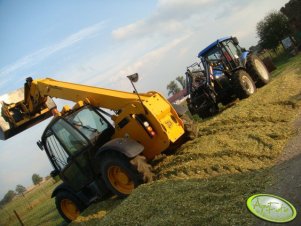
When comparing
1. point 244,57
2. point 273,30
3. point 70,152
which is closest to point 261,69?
point 244,57

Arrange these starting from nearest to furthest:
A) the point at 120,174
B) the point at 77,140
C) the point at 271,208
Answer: the point at 271,208 → the point at 120,174 → the point at 77,140

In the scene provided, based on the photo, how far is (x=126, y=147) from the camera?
7758mm

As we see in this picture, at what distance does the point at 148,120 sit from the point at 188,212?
3.05m

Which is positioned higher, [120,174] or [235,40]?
[235,40]

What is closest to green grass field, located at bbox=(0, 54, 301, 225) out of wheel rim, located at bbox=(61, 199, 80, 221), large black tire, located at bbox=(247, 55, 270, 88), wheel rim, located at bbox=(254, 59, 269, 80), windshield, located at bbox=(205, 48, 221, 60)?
wheel rim, located at bbox=(61, 199, 80, 221)

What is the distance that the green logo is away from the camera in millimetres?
4652

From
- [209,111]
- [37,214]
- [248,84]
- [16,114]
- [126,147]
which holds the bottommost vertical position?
[37,214]

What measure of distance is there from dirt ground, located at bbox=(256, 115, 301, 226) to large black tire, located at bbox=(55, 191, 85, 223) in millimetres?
5026

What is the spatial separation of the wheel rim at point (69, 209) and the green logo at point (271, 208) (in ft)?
19.5

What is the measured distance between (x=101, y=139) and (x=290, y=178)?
4491 millimetres

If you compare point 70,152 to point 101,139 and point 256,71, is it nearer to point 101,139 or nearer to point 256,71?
point 101,139

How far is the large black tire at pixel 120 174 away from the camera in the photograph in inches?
305

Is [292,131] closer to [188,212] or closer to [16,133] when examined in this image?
[188,212]

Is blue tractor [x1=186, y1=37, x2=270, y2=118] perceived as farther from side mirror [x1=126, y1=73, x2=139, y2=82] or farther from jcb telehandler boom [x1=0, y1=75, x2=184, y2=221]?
side mirror [x1=126, y1=73, x2=139, y2=82]
